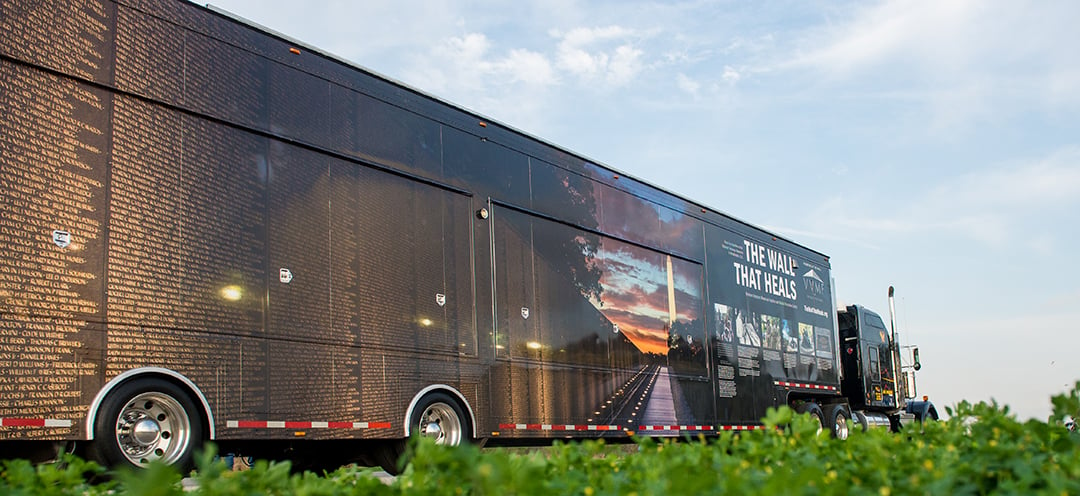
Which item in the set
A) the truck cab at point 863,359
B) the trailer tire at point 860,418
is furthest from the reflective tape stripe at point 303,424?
the truck cab at point 863,359

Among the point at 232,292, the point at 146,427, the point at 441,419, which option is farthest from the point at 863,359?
the point at 146,427

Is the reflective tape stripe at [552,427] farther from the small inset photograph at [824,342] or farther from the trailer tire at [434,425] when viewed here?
the small inset photograph at [824,342]

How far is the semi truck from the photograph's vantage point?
622 cm

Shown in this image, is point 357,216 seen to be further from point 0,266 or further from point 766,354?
point 766,354

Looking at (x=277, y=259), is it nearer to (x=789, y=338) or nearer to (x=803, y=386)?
(x=789, y=338)

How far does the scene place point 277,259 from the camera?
7.54 metres

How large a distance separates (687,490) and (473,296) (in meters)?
7.22

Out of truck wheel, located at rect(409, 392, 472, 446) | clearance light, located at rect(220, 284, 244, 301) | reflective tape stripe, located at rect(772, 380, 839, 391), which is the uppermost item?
clearance light, located at rect(220, 284, 244, 301)

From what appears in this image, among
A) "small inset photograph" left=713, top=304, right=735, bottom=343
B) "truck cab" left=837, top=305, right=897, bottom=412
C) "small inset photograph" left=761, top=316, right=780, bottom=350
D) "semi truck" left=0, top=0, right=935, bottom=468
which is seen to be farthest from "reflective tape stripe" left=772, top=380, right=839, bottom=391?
"semi truck" left=0, top=0, right=935, bottom=468

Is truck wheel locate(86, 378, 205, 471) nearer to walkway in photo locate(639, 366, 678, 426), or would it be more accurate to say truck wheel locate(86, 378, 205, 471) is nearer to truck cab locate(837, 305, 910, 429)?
walkway in photo locate(639, 366, 678, 426)

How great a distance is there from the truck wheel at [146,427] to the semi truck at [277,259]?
2cm

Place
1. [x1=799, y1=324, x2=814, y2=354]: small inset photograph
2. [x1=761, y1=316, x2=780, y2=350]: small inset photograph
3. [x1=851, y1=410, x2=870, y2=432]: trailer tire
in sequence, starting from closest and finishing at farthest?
[x1=761, y1=316, x2=780, y2=350]: small inset photograph → [x1=799, y1=324, x2=814, y2=354]: small inset photograph → [x1=851, y1=410, x2=870, y2=432]: trailer tire

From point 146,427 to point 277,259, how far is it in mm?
1547

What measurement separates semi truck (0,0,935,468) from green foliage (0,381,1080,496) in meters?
2.95
